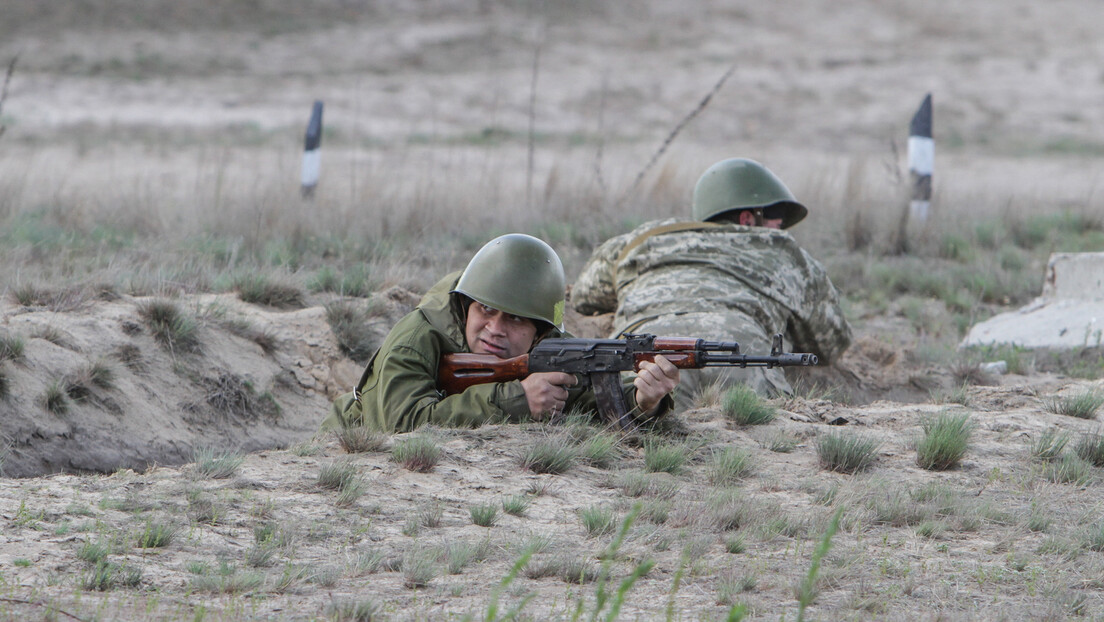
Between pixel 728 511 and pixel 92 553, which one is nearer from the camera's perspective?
pixel 92 553

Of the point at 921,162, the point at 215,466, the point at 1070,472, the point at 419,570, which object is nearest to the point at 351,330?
the point at 215,466

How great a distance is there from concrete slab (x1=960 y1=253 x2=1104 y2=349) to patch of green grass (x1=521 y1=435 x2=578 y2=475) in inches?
159

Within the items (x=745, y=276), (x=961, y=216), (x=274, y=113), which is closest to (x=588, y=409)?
(x=745, y=276)

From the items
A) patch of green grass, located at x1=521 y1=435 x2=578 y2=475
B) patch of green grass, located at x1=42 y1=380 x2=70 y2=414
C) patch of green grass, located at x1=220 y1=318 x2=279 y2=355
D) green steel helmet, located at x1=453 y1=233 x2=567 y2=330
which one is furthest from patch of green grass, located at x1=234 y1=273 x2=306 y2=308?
patch of green grass, located at x1=521 y1=435 x2=578 y2=475

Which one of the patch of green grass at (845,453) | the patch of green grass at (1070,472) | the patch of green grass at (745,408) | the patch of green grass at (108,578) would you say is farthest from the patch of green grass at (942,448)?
the patch of green grass at (108,578)

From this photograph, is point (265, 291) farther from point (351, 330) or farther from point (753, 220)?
point (753, 220)

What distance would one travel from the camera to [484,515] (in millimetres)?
3438

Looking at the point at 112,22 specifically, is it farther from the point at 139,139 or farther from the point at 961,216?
the point at 961,216

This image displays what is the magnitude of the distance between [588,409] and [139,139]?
1613 cm

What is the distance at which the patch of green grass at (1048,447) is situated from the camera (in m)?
4.32

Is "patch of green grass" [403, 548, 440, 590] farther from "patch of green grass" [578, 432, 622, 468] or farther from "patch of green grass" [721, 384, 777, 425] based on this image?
"patch of green grass" [721, 384, 777, 425]

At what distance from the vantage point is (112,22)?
1200 inches

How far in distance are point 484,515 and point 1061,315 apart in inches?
210

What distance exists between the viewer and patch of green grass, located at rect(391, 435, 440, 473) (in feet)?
12.8
